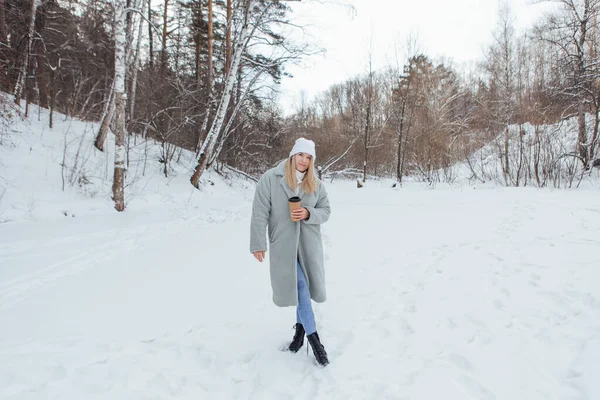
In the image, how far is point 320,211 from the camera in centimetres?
240

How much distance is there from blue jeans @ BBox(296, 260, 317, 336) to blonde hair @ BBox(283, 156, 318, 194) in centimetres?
60

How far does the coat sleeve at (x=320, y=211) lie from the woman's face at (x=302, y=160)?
283 millimetres

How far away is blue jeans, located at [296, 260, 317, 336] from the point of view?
2.33 m

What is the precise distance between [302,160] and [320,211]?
1.42 feet

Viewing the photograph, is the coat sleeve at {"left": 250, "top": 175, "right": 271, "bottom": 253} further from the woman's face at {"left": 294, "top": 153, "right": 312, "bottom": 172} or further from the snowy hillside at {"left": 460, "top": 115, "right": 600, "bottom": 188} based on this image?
the snowy hillside at {"left": 460, "top": 115, "right": 600, "bottom": 188}

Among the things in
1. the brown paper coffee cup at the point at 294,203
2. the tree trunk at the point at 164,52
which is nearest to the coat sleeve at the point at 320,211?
the brown paper coffee cup at the point at 294,203

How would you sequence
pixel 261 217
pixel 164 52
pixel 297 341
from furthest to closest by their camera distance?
pixel 164 52
pixel 297 341
pixel 261 217

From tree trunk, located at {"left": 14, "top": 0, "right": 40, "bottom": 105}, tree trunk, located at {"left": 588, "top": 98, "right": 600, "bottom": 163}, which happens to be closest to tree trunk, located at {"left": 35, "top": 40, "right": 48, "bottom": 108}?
tree trunk, located at {"left": 14, "top": 0, "right": 40, "bottom": 105}

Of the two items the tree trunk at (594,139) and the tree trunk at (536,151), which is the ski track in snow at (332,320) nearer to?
the tree trunk at (536,151)

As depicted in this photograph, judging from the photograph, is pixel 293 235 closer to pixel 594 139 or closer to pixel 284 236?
pixel 284 236

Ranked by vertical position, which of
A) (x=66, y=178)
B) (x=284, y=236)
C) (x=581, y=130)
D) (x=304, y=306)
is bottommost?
(x=304, y=306)

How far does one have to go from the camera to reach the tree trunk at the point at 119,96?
651 centimetres

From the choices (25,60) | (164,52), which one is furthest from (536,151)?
(25,60)

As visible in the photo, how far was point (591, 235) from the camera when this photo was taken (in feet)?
14.9
